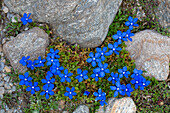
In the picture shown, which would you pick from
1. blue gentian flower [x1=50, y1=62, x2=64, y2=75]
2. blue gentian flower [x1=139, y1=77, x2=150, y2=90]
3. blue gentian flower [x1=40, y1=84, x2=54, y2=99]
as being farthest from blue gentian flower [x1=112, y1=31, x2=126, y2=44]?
blue gentian flower [x1=40, y1=84, x2=54, y2=99]

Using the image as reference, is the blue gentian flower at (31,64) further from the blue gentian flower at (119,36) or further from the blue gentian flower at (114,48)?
the blue gentian flower at (119,36)

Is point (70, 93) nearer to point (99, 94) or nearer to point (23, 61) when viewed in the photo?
point (99, 94)

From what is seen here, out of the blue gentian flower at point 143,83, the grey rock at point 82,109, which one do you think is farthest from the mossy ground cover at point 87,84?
the blue gentian flower at point 143,83

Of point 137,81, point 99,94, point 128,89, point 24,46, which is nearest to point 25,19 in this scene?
point 24,46

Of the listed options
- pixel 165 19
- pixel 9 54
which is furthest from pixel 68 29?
pixel 165 19

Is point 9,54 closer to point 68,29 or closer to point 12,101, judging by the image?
point 12,101
